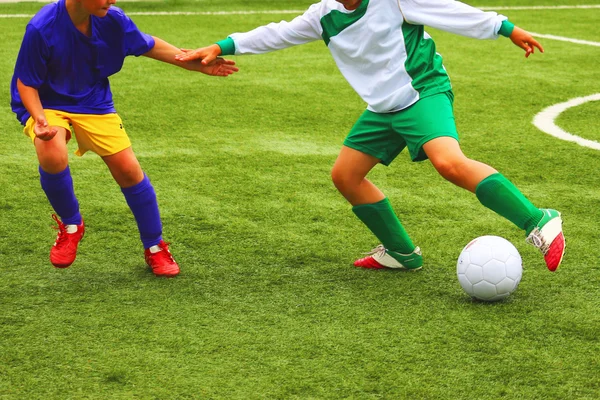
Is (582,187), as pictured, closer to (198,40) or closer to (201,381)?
(201,381)

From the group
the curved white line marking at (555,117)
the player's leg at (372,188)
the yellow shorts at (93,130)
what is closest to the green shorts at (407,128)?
the player's leg at (372,188)

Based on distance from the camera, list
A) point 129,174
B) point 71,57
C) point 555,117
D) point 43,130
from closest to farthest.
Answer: point 43,130 → point 71,57 → point 129,174 → point 555,117

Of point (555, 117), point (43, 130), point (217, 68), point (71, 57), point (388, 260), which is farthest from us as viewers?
point (555, 117)

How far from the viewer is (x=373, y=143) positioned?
419 cm

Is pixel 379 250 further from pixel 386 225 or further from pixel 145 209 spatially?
pixel 145 209

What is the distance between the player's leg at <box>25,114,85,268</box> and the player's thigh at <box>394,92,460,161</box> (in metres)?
1.47

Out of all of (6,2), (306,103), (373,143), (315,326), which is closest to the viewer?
(315,326)

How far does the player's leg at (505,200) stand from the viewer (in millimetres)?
3799

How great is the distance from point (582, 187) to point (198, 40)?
5638 millimetres

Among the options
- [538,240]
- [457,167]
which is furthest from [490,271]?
[457,167]

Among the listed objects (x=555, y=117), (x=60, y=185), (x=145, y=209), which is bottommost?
(x=555, y=117)

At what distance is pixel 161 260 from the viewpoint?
4.28 m

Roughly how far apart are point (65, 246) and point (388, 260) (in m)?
1.47

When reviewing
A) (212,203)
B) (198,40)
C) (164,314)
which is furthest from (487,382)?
(198,40)
